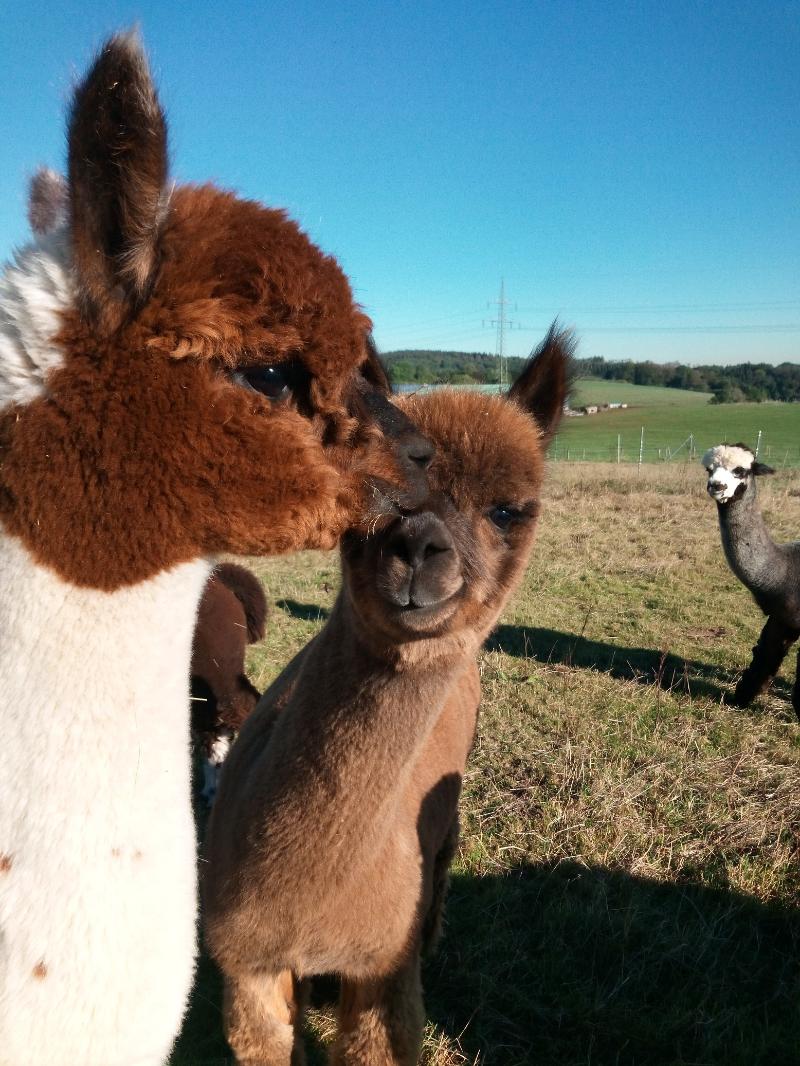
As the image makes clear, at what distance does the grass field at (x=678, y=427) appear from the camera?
93.5 ft

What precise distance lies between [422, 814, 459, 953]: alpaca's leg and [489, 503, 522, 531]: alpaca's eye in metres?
1.41

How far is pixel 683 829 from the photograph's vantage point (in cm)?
381

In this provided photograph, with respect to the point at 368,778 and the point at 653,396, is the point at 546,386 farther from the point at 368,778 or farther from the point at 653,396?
the point at 653,396

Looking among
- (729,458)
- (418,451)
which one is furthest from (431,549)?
(729,458)

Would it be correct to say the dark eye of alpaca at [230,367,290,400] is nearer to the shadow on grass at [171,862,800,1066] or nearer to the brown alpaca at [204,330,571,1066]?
the brown alpaca at [204,330,571,1066]

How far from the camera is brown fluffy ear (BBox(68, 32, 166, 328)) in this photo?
104 cm

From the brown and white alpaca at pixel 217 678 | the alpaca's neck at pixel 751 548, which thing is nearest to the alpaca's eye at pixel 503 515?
the brown and white alpaca at pixel 217 678

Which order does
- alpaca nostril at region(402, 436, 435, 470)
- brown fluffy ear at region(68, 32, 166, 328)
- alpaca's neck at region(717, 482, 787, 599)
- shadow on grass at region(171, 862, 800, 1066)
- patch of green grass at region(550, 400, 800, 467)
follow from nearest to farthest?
brown fluffy ear at region(68, 32, 166, 328) < alpaca nostril at region(402, 436, 435, 470) < shadow on grass at region(171, 862, 800, 1066) < alpaca's neck at region(717, 482, 787, 599) < patch of green grass at region(550, 400, 800, 467)

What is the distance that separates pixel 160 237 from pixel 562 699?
15.6 feet

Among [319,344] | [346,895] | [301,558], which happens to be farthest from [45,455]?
[301,558]

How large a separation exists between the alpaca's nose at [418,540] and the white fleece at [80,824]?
2.26ft

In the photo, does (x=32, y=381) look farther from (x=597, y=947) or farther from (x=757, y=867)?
(x=757, y=867)

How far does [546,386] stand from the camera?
2885 millimetres

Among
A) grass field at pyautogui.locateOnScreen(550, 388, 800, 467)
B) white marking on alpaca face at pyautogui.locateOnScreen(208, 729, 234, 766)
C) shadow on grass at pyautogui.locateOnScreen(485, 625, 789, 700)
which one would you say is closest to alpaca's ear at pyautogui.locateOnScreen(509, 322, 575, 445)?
white marking on alpaca face at pyautogui.locateOnScreen(208, 729, 234, 766)
